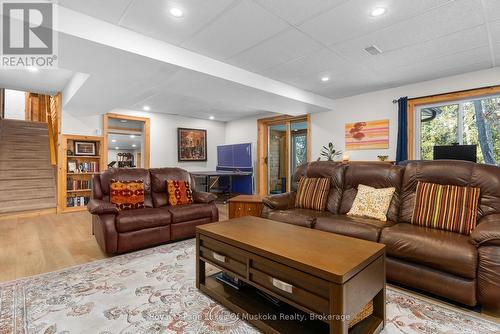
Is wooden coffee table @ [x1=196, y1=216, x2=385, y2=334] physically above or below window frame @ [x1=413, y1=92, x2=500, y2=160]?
below

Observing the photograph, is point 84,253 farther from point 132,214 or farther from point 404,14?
point 404,14

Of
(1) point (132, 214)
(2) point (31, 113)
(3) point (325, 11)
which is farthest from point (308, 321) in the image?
(2) point (31, 113)

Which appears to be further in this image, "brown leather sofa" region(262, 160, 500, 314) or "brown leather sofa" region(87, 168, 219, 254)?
"brown leather sofa" region(87, 168, 219, 254)

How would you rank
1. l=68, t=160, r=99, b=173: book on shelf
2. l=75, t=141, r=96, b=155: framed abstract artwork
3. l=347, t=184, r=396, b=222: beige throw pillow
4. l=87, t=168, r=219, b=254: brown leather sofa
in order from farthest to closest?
l=75, t=141, r=96, b=155: framed abstract artwork
l=68, t=160, r=99, b=173: book on shelf
l=87, t=168, r=219, b=254: brown leather sofa
l=347, t=184, r=396, b=222: beige throw pillow

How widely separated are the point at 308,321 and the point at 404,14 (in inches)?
111

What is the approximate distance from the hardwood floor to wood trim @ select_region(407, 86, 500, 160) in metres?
3.77

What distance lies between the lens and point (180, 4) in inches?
86.7

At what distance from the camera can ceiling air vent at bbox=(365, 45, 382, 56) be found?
3.07 metres

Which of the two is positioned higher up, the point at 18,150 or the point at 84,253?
the point at 18,150

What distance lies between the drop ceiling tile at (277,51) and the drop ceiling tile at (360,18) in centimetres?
15

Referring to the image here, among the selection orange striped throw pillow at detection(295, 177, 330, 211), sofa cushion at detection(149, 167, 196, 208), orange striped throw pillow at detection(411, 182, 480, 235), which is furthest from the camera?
sofa cushion at detection(149, 167, 196, 208)

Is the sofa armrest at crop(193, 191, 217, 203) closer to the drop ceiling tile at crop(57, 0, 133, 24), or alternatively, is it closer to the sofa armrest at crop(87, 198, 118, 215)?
the sofa armrest at crop(87, 198, 118, 215)

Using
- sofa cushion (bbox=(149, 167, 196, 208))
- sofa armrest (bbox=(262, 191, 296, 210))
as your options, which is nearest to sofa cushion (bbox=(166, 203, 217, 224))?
sofa cushion (bbox=(149, 167, 196, 208))

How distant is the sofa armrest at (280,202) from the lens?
3.17 m
